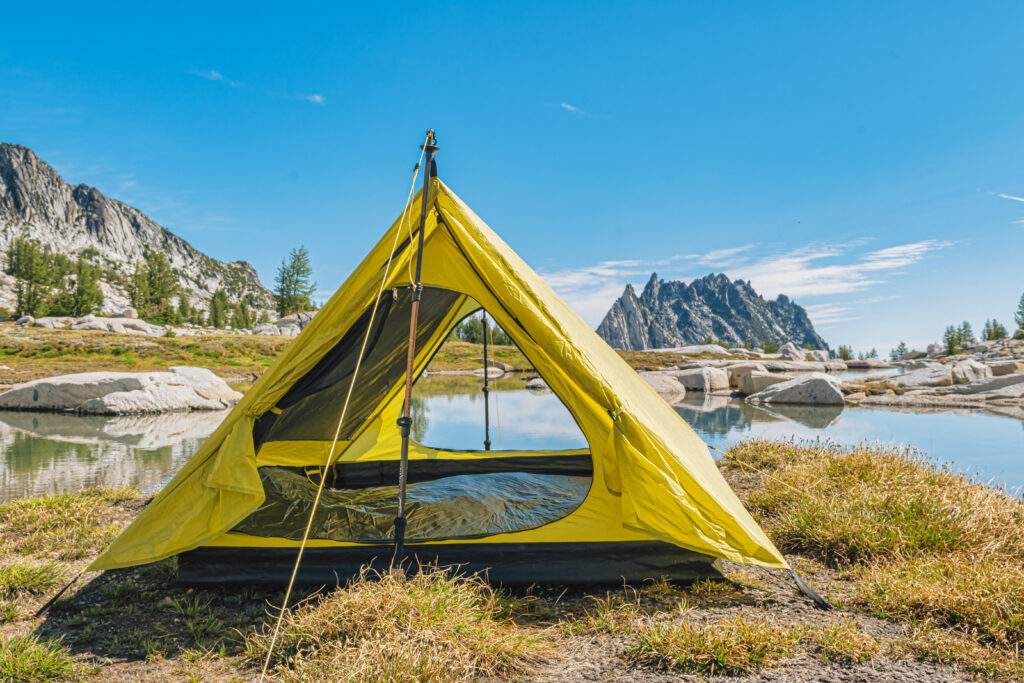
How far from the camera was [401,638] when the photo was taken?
128 inches

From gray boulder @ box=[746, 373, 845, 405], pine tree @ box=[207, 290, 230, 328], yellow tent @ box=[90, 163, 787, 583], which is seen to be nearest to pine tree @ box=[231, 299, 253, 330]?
pine tree @ box=[207, 290, 230, 328]

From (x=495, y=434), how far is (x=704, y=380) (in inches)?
697

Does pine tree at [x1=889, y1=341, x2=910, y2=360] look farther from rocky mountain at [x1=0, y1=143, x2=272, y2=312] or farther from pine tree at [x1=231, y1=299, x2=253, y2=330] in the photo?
Answer: rocky mountain at [x1=0, y1=143, x2=272, y2=312]

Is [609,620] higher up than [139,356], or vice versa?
[139,356]

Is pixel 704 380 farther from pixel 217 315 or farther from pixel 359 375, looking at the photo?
pixel 217 315

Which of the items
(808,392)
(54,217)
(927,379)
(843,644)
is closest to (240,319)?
(808,392)

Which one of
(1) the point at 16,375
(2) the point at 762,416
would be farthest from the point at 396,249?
(1) the point at 16,375

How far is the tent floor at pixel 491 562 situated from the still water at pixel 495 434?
16.6 feet

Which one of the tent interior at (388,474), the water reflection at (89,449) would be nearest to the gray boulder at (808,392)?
the tent interior at (388,474)

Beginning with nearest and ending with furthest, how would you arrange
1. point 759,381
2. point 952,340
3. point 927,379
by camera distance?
point 759,381 < point 927,379 < point 952,340

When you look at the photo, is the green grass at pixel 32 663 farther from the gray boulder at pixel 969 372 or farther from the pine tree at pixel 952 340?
the pine tree at pixel 952 340

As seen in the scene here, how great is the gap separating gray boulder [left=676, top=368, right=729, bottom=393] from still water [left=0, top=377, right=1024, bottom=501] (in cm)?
598

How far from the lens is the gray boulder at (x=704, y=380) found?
28.6m

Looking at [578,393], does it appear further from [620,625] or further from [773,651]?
[773,651]
